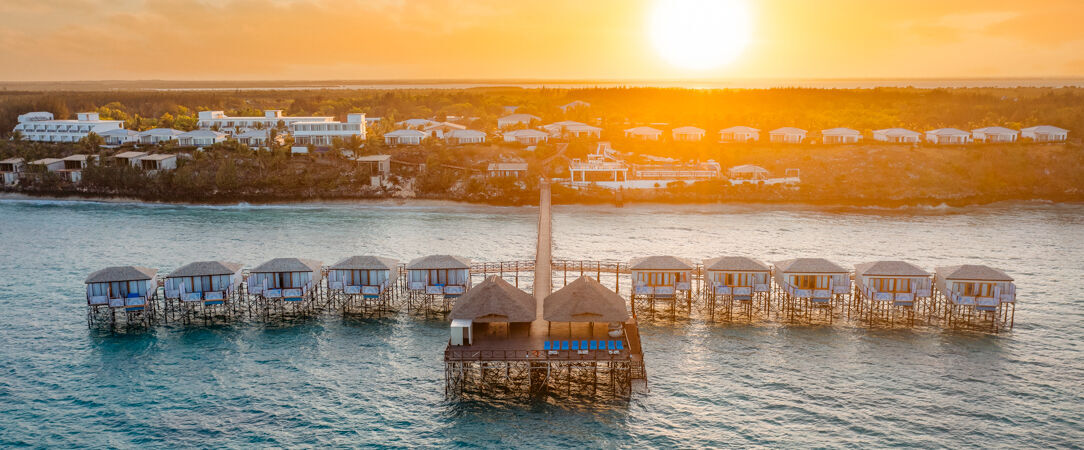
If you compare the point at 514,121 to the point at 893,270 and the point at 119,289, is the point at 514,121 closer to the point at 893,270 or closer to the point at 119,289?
the point at 119,289

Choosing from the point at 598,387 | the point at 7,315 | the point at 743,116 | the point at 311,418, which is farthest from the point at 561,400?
the point at 743,116

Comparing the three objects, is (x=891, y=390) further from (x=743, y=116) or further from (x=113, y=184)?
(x=743, y=116)

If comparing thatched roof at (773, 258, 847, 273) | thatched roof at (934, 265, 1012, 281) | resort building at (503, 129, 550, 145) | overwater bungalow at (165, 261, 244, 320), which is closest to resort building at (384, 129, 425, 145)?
resort building at (503, 129, 550, 145)

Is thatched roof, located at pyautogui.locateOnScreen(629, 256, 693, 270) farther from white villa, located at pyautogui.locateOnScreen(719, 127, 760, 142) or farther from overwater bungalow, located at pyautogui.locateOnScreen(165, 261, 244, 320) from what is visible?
white villa, located at pyautogui.locateOnScreen(719, 127, 760, 142)

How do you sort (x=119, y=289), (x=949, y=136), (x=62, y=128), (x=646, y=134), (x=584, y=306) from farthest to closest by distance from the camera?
(x=62, y=128) < (x=646, y=134) < (x=949, y=136) < (x=119, y=289) < (x=584, y=306)

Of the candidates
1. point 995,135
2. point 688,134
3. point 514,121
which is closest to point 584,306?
point 688,134

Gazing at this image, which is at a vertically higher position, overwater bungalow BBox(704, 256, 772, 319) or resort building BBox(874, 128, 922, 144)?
resort building BBox(874, 128, 922, 144)
